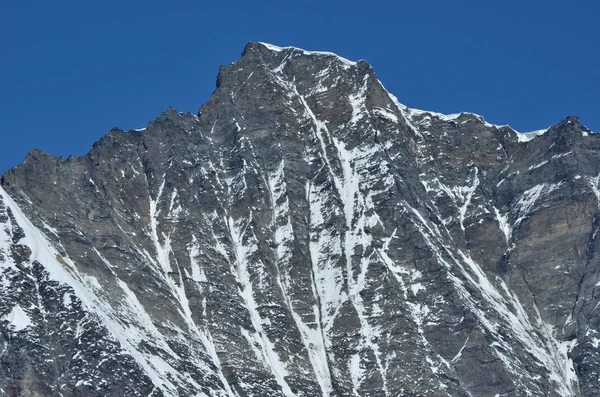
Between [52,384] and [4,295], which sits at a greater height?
[4,295]

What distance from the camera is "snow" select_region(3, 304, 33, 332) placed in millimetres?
195750

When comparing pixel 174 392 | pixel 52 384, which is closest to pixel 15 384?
pixel 52 384

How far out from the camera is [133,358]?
197875 mm

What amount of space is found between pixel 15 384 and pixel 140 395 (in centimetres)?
1566

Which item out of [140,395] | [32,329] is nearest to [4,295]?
[32,329]

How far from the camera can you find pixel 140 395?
195 m

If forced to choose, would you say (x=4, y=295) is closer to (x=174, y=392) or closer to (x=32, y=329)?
(x=32, y=329)

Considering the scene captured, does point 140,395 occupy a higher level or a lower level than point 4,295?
lower

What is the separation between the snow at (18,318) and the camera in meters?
196

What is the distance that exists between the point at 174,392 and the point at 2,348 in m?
22.2

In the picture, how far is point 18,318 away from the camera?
196750 millimetres

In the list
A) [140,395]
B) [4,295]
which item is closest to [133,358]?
[140,395]

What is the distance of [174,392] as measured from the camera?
19900cm

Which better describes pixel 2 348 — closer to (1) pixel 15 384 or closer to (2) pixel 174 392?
(1) pixel 15 384
